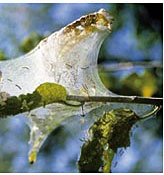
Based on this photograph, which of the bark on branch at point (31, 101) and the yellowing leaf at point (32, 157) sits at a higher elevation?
the bark on branch at point (31, 101)

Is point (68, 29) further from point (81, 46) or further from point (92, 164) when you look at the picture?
point (92, 164)

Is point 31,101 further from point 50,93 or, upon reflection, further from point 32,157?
point 32,157

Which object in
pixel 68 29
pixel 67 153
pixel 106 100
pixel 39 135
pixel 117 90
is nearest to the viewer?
pixel 106 100

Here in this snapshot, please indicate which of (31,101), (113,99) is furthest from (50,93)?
(113,99)

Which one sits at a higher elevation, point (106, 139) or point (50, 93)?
point (50, 93)

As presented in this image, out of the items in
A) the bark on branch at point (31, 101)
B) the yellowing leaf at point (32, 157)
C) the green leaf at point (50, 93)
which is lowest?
the yellowing leaf at point (32, 157)

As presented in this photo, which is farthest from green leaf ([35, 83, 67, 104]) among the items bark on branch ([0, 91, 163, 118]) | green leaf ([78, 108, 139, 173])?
green leaf ([78, 108, 139, 173])

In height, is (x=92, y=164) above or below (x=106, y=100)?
below

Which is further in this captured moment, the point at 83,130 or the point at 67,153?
the point at 67,153

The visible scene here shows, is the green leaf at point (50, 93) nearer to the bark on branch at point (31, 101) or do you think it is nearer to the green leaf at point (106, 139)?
the bark on branch at point (31, 101)

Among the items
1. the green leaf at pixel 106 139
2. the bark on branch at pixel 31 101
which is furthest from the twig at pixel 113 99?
the green leaf at pixel 106 139

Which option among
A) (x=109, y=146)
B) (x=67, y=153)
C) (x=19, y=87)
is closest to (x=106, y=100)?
(x=109, y=146)
